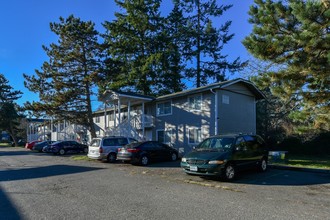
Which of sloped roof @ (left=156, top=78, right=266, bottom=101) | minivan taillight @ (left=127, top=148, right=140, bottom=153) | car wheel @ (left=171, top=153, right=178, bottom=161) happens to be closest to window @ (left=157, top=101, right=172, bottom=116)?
sloped roof @ (left=156, top=78, right=266, bottom=101)

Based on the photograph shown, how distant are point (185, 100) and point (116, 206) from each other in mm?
17364

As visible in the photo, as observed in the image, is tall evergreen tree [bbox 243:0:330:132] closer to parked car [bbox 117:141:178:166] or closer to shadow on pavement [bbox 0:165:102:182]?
parked car [bbox 117:141:178:166]

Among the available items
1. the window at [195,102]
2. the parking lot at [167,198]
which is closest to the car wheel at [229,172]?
the parking lot at [167,198]

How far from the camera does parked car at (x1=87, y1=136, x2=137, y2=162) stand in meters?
19.0

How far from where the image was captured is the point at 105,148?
62.6 feet

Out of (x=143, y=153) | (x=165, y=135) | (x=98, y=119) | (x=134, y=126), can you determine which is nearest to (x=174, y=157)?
(x=143, y=153)

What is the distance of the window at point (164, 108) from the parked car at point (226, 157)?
41.5 feet

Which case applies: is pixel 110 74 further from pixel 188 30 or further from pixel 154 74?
pixel 188 30

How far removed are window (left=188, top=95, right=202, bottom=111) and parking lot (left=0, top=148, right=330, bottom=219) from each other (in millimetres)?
11323

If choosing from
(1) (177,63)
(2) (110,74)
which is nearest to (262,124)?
(1) (177,63)

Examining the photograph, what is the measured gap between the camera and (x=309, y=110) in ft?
40.2

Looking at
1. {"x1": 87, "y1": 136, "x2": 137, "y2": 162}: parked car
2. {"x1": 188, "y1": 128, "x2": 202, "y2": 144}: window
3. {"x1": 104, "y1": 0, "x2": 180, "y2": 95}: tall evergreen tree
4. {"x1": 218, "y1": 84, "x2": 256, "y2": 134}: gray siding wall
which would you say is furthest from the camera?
{"x1": 104, "y1": 0, "x2": 180, "y2": 95}: tall evergreen tree

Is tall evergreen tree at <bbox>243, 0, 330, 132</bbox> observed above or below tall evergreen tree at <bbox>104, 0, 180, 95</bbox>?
below

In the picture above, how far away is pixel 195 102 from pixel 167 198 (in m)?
15.6
